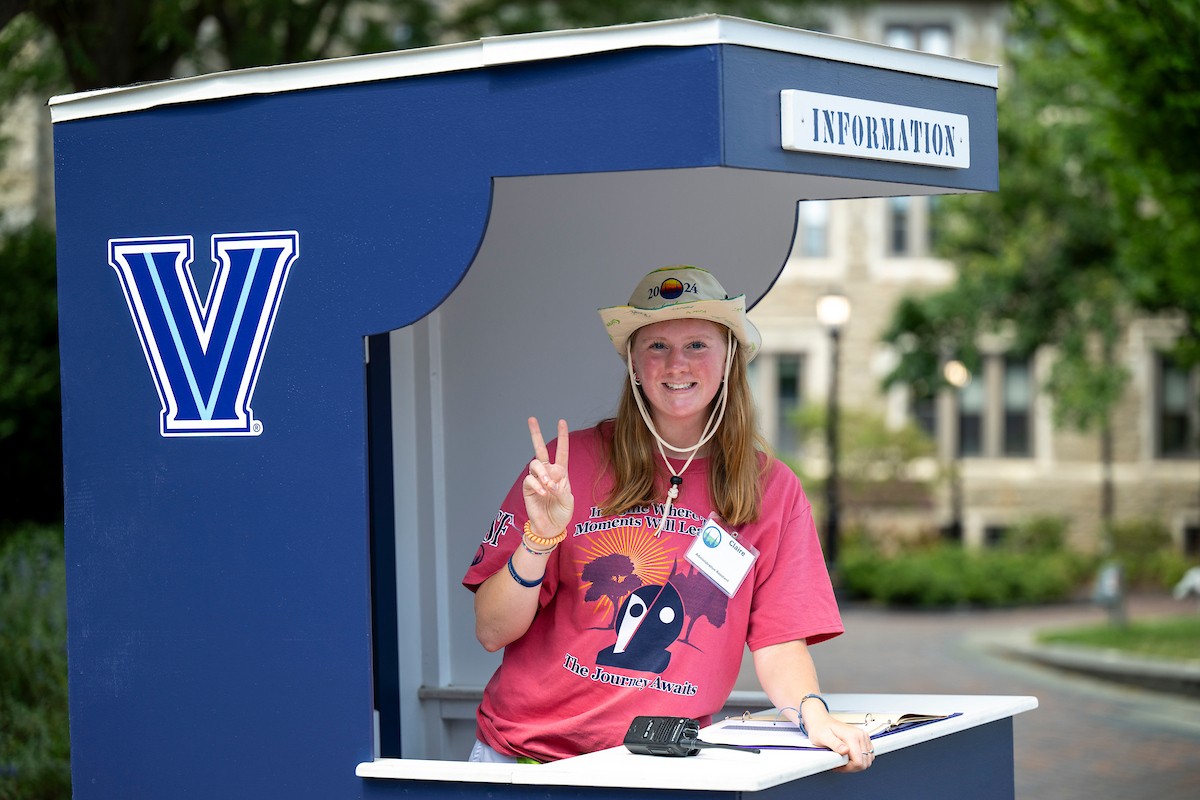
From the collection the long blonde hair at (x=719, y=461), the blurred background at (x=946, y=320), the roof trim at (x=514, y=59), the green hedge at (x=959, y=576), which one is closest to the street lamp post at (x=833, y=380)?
the blurred background at (x=946, y=320)

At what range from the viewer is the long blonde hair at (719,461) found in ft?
13.4

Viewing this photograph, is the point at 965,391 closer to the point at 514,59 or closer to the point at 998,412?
the point at 998,412

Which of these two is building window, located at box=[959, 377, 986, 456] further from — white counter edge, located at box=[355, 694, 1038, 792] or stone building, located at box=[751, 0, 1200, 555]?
white counter edge, located at box=[355, 694, 1038, 792]

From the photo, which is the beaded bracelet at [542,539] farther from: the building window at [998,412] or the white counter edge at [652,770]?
the building window at [998,412]

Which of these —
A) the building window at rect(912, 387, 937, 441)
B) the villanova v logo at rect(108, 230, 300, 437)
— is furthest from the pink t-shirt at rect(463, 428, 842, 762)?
the building window at rect(912, 387, 937, 441)

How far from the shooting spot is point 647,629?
13.1 ft

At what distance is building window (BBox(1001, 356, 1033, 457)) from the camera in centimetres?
3300

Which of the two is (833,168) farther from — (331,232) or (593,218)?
(593,218)

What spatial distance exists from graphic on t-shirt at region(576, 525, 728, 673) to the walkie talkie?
0.33 meters

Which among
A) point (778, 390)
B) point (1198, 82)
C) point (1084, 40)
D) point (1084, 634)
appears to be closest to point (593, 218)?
point (1198, 82)

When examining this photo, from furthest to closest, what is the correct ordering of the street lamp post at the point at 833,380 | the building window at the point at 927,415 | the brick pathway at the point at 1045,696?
the building window at the point at 927,415
the street lamp post at the point at 833,380
the brick pathway at the point at 1045,696

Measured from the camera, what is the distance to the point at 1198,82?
8.57m

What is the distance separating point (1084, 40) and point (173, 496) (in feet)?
22.8

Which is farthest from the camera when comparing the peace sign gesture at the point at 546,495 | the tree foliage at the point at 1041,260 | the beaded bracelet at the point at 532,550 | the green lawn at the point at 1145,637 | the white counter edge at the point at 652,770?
the tree foliage at the point at 1041,260
